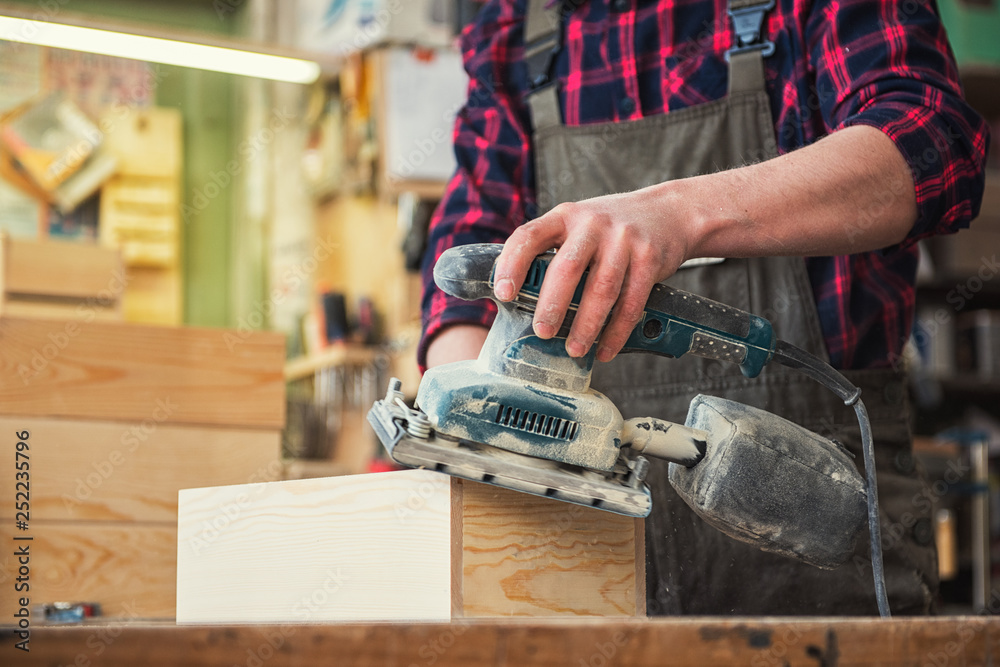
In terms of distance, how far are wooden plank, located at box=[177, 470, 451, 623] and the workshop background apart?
1.47 ft

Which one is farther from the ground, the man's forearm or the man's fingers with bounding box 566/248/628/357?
the man's forearm

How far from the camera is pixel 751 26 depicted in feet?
4.07

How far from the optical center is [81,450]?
1458 mm

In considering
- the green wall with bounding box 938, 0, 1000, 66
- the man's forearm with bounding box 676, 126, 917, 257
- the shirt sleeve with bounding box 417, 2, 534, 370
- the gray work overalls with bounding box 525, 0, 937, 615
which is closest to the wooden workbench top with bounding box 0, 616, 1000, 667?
the man's forearm with bounding box 676, 126, 917, 257

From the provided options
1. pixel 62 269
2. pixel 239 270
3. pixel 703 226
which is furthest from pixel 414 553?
pixel 239 270

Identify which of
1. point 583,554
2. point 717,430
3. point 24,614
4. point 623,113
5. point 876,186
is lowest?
point 24,614

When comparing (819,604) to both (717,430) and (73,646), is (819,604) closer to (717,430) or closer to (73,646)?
(717,430)

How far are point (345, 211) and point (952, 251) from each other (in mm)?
2419

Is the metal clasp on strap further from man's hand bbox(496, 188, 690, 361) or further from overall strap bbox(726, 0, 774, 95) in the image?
man's hand bbox(496, 188, 690, 361)

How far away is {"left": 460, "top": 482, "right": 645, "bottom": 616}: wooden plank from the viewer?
34.7 inches

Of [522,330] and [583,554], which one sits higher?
[522,330]

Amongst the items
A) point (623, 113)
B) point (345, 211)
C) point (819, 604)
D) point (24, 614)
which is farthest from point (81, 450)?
point (345, 211)

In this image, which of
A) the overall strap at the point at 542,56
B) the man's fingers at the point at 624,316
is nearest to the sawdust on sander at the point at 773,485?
the man's fingers at the point at 624,316

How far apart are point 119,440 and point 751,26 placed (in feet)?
3.55
